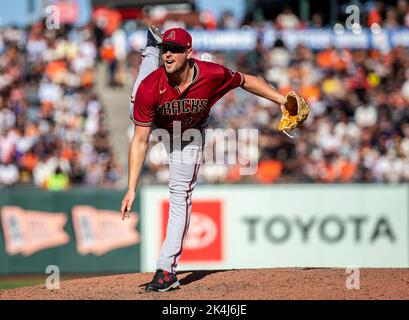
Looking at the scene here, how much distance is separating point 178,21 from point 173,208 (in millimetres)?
12476

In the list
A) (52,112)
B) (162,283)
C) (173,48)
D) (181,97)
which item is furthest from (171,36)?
(52,112)

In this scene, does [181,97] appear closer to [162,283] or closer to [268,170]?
[162,283]

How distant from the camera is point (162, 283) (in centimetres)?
694

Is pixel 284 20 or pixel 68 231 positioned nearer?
pixel 68 231

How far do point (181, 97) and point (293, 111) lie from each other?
3.28ft

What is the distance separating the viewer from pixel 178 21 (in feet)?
62.6

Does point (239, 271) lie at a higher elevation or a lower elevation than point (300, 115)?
lower

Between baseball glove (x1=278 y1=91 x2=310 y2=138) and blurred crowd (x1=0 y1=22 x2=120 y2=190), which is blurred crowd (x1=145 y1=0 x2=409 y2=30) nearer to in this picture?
blurred crowd (x1=0 y1=22 x2=120 y2=190)

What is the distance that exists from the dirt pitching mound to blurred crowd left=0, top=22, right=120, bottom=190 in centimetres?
765

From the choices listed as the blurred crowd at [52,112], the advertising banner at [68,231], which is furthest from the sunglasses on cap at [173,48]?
the blurred crowd at [52,112]

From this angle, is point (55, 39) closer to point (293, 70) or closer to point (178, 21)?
point (178, 21)

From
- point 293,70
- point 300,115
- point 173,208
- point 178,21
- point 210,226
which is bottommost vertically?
point 210,226
